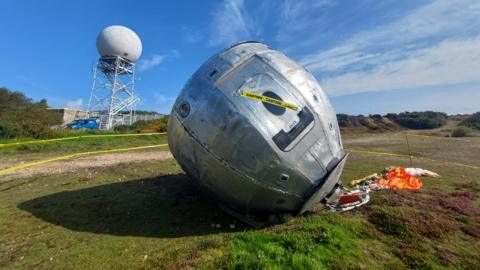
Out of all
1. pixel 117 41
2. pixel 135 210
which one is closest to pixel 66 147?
pixel 135 210

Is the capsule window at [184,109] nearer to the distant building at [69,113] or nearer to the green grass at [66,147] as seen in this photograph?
the green grass at [66,147]

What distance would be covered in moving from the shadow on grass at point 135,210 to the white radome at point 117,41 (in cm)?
4489

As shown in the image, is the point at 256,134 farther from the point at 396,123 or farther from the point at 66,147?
the point at 396,123

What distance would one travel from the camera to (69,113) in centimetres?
6581

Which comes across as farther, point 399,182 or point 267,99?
point 399,182

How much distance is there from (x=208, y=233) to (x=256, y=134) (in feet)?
8.24

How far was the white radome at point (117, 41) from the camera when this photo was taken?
4762cm

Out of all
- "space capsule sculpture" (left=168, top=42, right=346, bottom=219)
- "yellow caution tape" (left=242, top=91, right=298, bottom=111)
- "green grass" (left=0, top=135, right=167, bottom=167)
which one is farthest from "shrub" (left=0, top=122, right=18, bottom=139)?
"yellow caution tape" (left=242, top=91, right=298, bottom=111)

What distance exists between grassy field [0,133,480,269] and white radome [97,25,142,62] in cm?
4388

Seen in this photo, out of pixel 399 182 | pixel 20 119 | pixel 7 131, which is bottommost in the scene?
pixel 399 182

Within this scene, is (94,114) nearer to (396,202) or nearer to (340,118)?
(340,118)

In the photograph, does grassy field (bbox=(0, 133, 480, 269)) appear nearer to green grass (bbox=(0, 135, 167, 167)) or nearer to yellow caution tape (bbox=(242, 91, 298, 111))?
yellow caution tape (bbox=(242, 91, 298, 111))

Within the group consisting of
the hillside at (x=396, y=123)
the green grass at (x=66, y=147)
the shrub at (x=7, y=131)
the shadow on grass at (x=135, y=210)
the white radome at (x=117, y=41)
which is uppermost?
the white radome at (x=117, y=41)

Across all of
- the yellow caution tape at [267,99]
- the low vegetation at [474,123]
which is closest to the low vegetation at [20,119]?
the yellow caution tape at [267,99]
